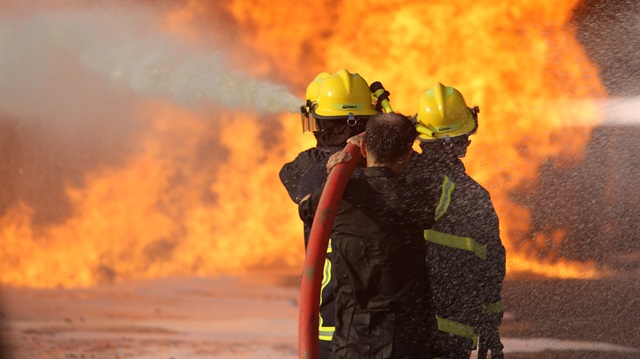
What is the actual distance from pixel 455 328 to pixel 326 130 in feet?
3.94

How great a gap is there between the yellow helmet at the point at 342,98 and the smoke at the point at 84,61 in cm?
722

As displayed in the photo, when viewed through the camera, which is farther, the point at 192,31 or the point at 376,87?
the point at 192,31

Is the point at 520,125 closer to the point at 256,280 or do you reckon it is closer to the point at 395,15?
the point at 395,15

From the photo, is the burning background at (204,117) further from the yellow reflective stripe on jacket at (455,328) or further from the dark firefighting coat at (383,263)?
the dark firefighting coat at (383,263)

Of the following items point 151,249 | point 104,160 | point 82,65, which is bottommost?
point 151,249

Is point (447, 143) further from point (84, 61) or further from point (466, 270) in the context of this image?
point (84, 61)

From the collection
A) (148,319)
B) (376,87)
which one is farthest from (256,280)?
(376,87)

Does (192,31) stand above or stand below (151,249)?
above

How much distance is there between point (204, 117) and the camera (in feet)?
43.9

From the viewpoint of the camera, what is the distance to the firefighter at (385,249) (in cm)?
428

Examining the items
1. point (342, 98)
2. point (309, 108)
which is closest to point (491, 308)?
point (342, 98)

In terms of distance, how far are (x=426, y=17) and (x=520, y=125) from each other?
1828 millimetres

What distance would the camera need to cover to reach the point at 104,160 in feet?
43.7

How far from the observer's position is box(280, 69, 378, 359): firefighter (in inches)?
192
